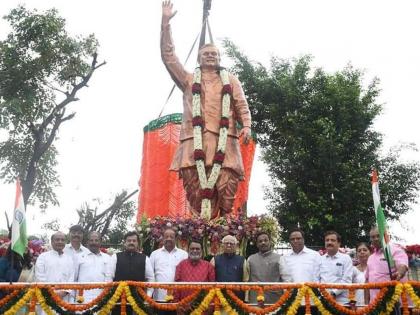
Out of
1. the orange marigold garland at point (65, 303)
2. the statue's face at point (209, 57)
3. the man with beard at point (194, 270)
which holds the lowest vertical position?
the orange marigold garland at point (65, 303)

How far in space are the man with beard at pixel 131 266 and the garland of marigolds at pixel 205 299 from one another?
615 millimetres

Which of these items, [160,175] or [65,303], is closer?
[65,303]

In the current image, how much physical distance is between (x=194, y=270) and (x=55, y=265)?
1573 mm

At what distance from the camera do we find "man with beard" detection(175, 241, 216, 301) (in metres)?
5.85

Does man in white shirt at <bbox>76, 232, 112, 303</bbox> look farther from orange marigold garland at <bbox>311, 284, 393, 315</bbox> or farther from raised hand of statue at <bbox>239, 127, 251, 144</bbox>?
raised hand of statue at <bbox>239, 127, 251, 144</bbox>

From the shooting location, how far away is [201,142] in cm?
988

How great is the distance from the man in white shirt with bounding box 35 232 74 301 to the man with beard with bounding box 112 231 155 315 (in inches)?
21.8

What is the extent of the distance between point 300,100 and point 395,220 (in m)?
5.44

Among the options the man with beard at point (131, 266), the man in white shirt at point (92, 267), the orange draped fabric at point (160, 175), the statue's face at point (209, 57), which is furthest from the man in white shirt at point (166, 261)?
the orange draped fabric at point (160, 175)

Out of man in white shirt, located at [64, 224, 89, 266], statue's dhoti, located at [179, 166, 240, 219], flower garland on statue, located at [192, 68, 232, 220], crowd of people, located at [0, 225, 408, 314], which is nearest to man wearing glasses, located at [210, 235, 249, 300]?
crowd of people, located at [0, 225, 408, 314]

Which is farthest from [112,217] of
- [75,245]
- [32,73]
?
[75,245]

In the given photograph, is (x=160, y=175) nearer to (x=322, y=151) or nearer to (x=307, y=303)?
(x=322, y=151)

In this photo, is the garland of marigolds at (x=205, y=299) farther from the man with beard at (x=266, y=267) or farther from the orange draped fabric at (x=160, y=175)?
the orange draped fabric at (x=160, y=175)

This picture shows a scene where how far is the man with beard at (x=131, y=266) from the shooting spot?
19.7 ft
